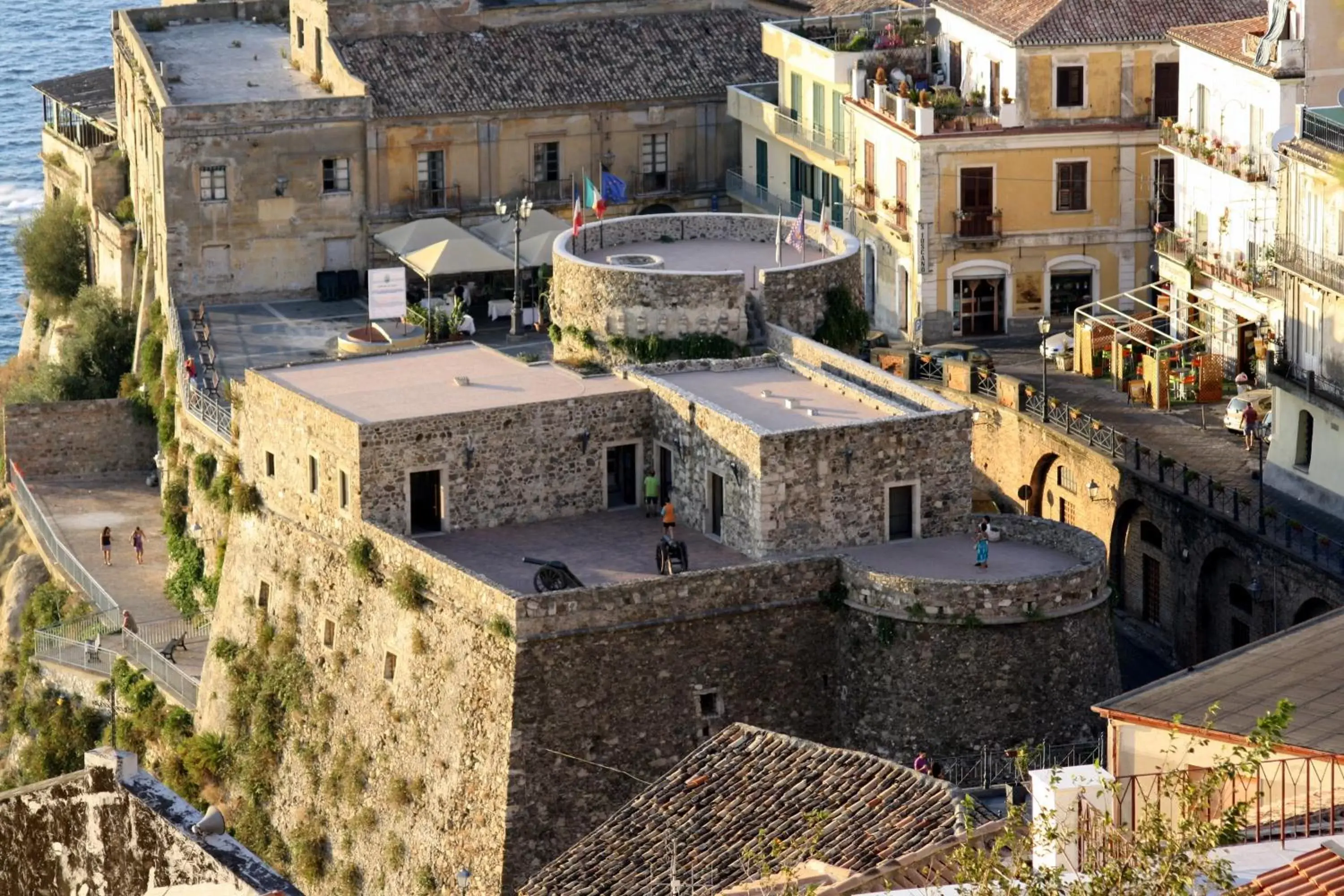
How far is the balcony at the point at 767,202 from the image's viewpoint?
85312mm

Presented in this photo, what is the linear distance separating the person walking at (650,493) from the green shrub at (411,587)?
16.6 ft

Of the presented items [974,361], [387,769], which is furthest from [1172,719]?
[974,361]

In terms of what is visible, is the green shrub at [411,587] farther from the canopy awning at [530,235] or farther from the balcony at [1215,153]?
the canopy awning at [530,235]

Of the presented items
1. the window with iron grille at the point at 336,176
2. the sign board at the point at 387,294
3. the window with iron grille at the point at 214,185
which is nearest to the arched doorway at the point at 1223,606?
the sign board at the point at 387,294

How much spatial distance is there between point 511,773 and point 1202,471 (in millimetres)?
18261

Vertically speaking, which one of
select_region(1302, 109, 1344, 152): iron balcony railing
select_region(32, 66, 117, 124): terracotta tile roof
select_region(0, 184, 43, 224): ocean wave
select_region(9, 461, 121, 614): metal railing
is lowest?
select_region(0, 184, 43, 224): ocean wave

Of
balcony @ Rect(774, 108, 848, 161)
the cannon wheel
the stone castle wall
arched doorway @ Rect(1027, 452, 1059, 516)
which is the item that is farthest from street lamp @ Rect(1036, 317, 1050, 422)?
the stone castle wall

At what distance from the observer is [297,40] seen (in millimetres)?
93375

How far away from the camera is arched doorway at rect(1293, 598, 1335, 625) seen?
61.6 m

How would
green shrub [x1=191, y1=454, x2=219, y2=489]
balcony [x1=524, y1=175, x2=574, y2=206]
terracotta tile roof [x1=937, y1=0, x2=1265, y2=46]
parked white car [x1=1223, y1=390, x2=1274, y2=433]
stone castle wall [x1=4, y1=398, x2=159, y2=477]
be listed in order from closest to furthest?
parked white car [x1=1223, y1=390, x2=1274, y2=433] → green shrub [x1=191, y1=454, x2=219, y2=489] → terracotta tile roof [x1=937, y1=0, x2=1265, y2=46] → stone castle wall [x1=4, y1=398, x2=159, y2=477] → balcony [x1=524, y1=175, x2=574, y2=206]

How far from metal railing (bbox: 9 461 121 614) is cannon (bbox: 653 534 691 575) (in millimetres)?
19421

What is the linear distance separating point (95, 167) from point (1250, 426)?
42.3m

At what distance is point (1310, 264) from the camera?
6562 cm

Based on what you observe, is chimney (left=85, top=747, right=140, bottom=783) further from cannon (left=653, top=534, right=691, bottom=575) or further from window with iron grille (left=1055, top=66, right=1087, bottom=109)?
window with iron grille (left=1055, top=66, right=1087, bottom=109)
